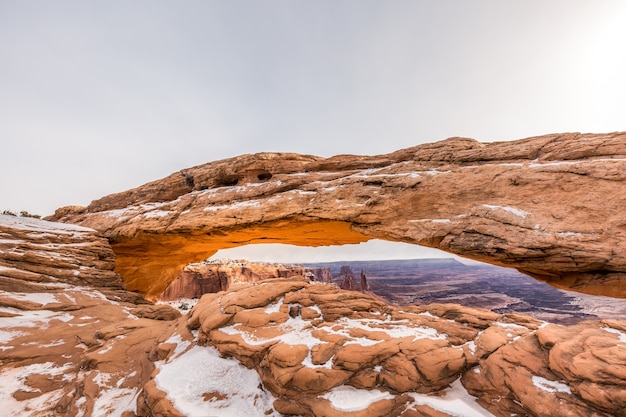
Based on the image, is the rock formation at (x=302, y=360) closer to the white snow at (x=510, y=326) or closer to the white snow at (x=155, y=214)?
the white snow at (x=510, y=326)

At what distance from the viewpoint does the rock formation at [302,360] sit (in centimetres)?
529

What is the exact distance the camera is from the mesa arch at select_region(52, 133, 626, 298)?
8.62m

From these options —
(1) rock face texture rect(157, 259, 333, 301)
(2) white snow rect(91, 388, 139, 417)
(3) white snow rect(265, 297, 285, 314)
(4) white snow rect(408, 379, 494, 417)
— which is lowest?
(1) rock face texture rect(157, 259, 333, 301)

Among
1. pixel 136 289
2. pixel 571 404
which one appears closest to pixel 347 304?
pixel 571 404

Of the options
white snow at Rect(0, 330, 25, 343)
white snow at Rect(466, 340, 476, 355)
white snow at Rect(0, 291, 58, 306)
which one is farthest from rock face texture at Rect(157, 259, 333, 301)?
white snow at Rect(466, 340, 476, 355)

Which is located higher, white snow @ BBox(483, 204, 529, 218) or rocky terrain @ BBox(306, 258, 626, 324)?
white snow @ BBox(483, 204, 529, 218)

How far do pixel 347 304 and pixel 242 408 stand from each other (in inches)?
179

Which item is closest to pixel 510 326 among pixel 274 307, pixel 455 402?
pixel 455 402

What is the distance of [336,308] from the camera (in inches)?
346

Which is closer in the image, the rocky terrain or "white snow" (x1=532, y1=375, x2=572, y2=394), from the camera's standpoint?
"white snow" (x1=532, y1=375, x2=572, y2=394)

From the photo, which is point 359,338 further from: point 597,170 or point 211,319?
point 597,170

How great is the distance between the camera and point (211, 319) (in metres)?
8.78

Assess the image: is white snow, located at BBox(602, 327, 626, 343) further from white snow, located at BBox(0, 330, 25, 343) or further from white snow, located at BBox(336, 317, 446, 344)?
white snow, located at BBox(0, 330, 25, 343)

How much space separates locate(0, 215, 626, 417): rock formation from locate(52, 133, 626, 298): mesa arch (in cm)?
270
